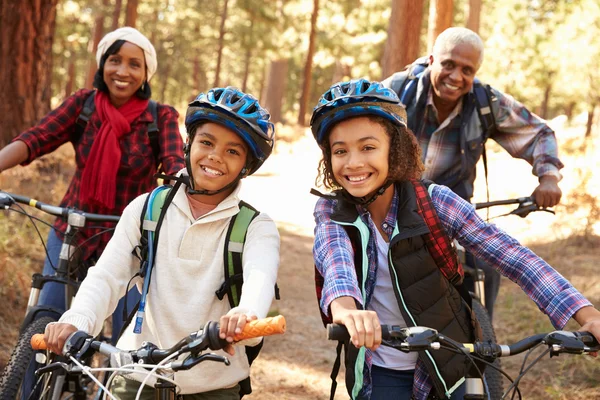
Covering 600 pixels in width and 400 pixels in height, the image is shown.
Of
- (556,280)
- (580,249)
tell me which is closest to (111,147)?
(556,280)

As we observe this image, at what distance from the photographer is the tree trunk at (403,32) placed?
11.1 meters

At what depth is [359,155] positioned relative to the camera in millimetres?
3330

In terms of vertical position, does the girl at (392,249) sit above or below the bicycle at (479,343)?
above

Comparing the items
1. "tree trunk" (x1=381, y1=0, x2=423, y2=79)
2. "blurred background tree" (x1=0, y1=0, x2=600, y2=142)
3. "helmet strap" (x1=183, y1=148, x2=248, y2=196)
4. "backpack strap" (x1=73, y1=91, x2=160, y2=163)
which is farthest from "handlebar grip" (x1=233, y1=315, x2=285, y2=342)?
"blurred background tree" (x1=0, y1=0, x2=600, y2=142)

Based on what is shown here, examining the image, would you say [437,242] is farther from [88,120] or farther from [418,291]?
[88,120]

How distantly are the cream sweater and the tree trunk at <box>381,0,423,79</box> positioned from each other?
828 cm

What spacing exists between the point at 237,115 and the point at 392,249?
0.96m

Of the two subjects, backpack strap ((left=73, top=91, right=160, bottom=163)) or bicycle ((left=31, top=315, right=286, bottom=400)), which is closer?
bicycle ((left=31, top=315, right=286, bottom=400))

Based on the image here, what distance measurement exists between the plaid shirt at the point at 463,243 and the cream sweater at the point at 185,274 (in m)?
0.26

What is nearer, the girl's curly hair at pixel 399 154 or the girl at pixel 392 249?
the girl at pixel 392 249

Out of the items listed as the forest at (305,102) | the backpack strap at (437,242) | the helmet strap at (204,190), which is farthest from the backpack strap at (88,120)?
the backpack strap at (437,242)

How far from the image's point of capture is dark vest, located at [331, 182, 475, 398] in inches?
121

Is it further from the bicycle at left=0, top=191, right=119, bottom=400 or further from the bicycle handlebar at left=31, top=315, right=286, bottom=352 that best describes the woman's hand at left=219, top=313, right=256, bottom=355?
the bicycle at left=0, top=191, right=119, bottom=400

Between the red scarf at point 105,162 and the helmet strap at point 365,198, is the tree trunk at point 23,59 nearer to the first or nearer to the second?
the red scarf at point 105,162
